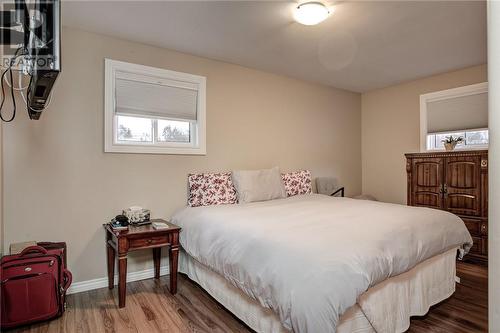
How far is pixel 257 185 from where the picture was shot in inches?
136

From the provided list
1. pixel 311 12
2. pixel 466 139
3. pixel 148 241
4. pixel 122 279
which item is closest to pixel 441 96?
pixel 466 139

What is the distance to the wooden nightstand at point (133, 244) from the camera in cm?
239

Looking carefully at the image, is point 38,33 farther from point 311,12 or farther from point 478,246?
point 478,246

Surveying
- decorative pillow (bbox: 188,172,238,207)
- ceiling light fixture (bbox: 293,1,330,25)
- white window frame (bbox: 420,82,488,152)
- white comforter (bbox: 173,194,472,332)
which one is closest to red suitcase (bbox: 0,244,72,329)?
white comforter (bbox: 173,194,472,332)

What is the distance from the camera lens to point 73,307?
241cm

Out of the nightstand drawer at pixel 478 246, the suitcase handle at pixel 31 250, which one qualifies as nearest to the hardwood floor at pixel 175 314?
the suitcase handle at pixel 31 250

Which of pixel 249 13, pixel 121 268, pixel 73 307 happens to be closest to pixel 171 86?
pixel 249 13

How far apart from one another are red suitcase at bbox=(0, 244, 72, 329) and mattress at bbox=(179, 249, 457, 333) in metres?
1.12

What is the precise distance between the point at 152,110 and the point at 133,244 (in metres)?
1.44

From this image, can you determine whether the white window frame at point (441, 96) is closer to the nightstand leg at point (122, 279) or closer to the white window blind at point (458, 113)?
the white window blind at point (458, 113)

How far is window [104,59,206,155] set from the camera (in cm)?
292

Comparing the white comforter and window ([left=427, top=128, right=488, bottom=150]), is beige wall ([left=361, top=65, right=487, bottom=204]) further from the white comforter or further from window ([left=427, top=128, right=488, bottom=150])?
the white comforter

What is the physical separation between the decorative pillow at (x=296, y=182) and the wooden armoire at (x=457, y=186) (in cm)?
150

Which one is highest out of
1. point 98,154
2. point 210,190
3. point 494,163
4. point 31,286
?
point 98,154
